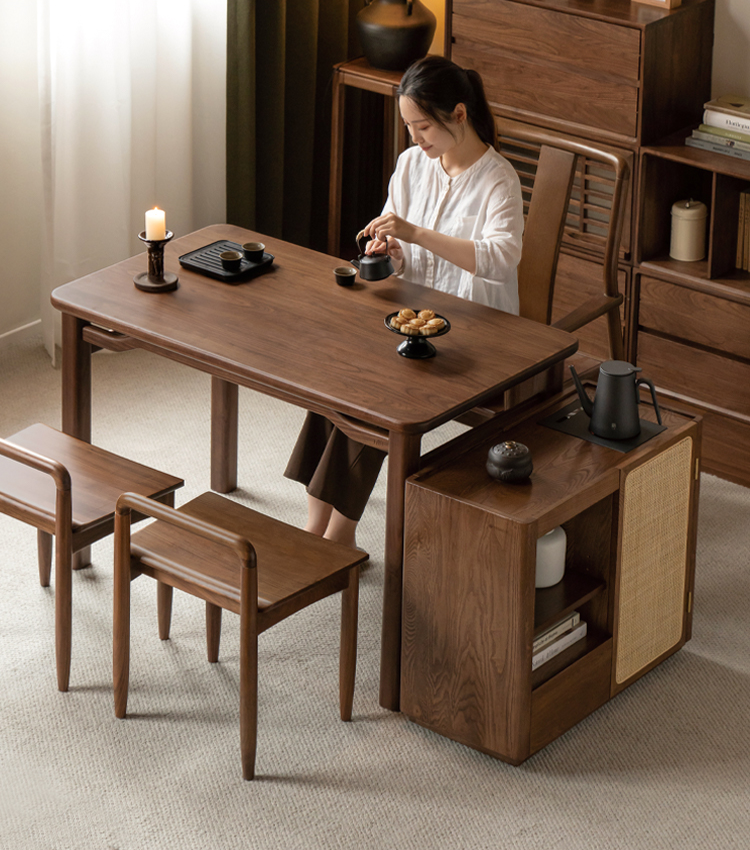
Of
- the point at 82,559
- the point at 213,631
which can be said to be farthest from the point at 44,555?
the point at 213,631

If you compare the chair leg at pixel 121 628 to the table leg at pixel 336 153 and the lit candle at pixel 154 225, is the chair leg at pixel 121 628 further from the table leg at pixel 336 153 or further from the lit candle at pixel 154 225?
the table leg at pixel 336 153

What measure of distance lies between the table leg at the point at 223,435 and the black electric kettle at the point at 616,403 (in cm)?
106

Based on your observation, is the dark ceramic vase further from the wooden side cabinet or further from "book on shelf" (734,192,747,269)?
the wooden side cabinet

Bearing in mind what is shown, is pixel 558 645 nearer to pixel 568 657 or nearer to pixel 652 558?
pixel 568 657

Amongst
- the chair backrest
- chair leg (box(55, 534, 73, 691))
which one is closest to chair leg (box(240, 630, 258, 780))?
chair leg (box(55, 534, 73, 691))

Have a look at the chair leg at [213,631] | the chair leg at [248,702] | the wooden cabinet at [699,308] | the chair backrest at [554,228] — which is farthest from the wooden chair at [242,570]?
the wooden cabinet at [699,308]

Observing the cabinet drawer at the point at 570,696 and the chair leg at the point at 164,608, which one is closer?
the cabinet drawer at the point at 570,696

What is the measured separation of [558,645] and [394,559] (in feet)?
1.20

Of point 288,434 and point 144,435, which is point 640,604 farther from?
point 144,435

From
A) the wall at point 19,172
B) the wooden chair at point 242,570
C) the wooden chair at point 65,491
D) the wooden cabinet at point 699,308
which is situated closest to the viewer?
the wooden chair at point 242,570

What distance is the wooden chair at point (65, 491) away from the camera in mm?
2535

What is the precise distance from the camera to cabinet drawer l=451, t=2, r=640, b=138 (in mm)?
3402

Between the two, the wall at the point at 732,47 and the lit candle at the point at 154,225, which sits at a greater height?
the wall at the point at 732,47

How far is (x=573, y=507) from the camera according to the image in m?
2.42
